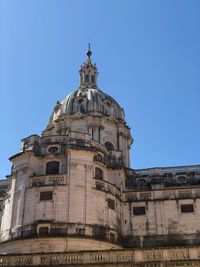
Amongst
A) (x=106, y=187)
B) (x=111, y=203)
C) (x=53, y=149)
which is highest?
(x=53, y=149)

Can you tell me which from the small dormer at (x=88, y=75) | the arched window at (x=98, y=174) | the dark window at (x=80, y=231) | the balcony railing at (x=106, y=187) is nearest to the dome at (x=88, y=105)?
the small dormer at (x=88, y=75)

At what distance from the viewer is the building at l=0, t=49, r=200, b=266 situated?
38438 millimetres

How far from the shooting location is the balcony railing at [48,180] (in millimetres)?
40844

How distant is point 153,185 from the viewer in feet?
152

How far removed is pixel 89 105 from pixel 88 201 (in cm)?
2120

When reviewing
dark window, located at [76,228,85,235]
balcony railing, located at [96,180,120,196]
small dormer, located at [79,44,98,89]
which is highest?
small dormer, located at [79,44,98,89]

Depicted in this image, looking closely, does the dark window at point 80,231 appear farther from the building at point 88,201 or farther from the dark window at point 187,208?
the dark window at point 187,208

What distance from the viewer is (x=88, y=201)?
133 feet

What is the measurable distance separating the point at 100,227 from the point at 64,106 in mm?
24506

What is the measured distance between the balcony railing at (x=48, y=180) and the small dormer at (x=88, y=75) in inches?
1109

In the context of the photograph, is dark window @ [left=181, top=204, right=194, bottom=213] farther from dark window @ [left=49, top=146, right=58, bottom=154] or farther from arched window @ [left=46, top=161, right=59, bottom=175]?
dark window @ [left=49, top=146, right=58, bottom=154]

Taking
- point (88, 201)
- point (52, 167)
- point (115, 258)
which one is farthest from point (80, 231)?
point (115, 258)

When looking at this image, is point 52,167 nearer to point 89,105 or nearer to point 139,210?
point 139,210

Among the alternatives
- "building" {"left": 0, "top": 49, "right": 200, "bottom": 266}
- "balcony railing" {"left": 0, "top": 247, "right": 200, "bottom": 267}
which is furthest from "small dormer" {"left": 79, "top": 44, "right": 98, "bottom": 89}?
"balcony railing" {"left": 0, "top": 247, "right": 200, "bottom": 267}
